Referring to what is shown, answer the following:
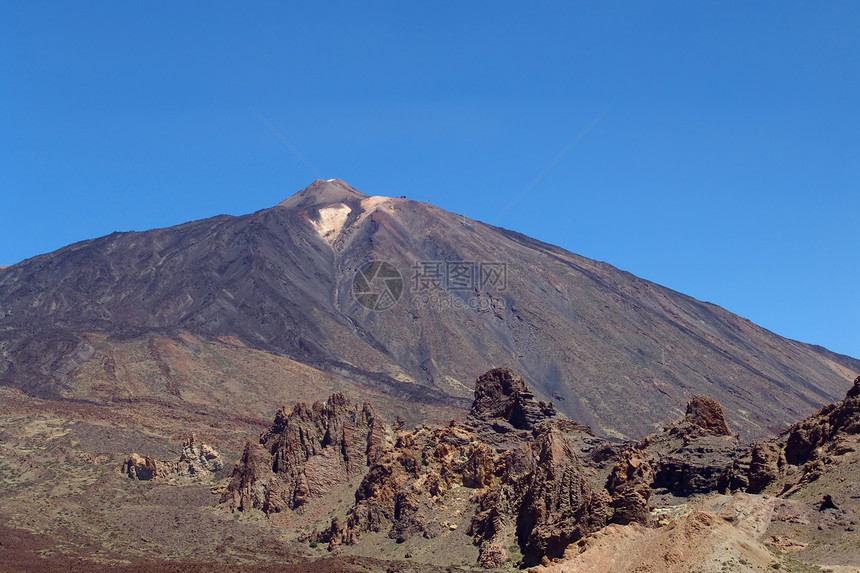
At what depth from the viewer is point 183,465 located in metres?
94.6

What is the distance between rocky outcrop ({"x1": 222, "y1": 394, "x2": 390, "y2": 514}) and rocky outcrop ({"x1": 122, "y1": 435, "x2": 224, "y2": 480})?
38.9 ft

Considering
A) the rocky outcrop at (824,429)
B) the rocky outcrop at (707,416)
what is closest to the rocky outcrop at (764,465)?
the rocky outcrop at (824,429)

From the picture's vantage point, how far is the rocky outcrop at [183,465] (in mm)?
91750

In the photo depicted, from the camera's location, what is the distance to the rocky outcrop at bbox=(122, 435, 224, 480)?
91.8m

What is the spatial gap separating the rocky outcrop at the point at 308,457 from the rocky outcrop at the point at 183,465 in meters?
11.9

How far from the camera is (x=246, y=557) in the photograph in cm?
6394

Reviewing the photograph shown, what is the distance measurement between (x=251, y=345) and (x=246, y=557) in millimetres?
112385

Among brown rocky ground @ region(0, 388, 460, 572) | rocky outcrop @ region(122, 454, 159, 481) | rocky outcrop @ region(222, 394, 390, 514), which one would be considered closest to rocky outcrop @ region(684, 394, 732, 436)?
rocky outcrop @ region(222, 394, 390, 514)

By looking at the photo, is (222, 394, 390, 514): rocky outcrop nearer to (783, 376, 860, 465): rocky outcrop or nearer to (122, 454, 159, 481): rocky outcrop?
(122, 454, 159, 481): rocky outcrop

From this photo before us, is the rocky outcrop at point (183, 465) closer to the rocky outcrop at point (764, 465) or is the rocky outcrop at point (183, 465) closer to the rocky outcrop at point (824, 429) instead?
the rocky outcrop at point (764, 465)

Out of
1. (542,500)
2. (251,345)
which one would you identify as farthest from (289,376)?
(542,500)

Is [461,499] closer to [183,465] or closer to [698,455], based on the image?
[698,455]

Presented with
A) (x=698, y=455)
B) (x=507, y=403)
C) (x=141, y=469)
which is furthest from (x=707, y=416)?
(x=141, y=469)

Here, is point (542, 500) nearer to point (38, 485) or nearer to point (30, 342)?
point (38, 485)
